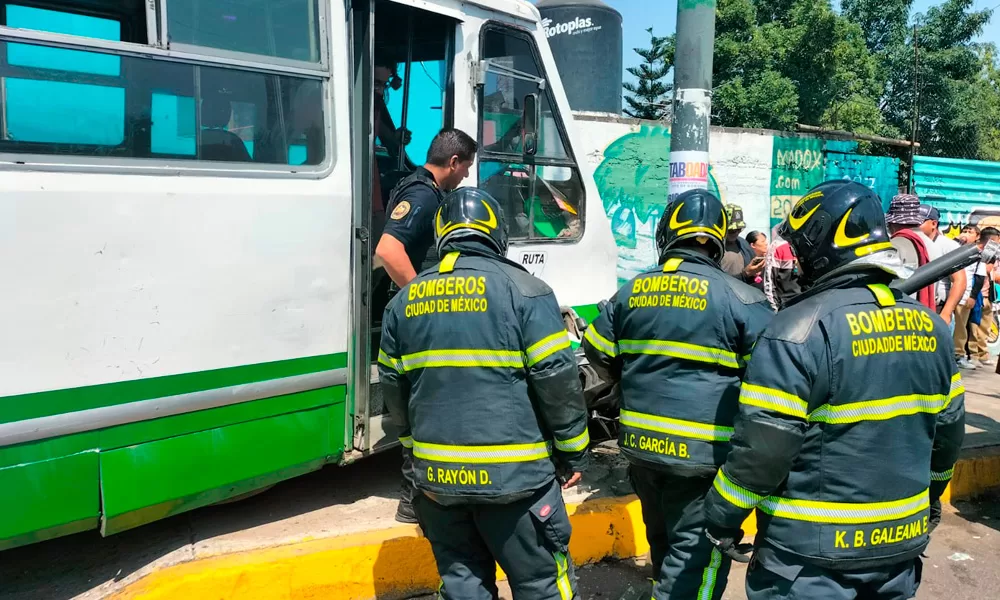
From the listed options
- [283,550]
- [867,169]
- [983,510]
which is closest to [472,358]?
[283,550]

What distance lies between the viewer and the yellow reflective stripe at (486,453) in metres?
2.58

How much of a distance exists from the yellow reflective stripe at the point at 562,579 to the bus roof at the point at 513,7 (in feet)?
9.38

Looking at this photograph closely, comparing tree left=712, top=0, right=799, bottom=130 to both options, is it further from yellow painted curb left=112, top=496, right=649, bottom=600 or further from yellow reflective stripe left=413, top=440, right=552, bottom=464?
yellow reflective stripe left=413, top=440, right=552, bottom=464

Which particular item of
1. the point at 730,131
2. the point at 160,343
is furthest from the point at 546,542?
the point at 730,131

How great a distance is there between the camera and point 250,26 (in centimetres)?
325

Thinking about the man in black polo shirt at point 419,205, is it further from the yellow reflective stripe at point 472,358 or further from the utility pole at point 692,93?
the utility pole at point 692,93

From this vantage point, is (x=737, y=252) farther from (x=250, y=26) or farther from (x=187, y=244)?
(x=187, y=244)

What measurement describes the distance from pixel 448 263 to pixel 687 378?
38.3 inches

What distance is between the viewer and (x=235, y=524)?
3.74m

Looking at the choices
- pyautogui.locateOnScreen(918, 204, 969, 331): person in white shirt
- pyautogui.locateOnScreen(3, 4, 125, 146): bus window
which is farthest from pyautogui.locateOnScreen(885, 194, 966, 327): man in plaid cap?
pyautogui.locateOnScreen(3, 4, 125, 146): bus window

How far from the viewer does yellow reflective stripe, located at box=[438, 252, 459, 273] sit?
2.66 metres

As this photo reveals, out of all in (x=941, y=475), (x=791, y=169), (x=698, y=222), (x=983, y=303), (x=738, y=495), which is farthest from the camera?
(x=791, y=169)

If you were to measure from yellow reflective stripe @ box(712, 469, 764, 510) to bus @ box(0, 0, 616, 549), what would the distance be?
1998 millimetres

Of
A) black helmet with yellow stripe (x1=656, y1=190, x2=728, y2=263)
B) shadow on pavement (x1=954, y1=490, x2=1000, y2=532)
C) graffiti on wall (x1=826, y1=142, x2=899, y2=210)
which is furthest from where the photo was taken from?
graffiti on wall (x1=826, y1=142, x2=899, y2=210)
